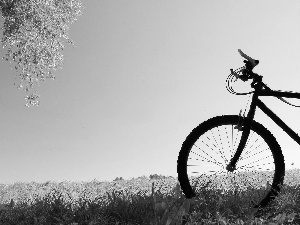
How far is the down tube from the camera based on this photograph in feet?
17.3

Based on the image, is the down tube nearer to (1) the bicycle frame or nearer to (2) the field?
(1) the bicycle frame

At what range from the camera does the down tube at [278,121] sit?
528 centimetres

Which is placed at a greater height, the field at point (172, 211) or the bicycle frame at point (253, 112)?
the bicycle frame at point (253, 112)

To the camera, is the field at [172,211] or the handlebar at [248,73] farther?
the handlebar at [248,73]

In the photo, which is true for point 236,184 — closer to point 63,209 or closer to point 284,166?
point 284,166

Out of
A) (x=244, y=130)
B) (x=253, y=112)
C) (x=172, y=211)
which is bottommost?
(x=172, y=211)

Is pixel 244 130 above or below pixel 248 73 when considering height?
below

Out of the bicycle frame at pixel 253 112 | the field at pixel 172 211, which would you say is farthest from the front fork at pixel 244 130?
the field at pixel 172 211

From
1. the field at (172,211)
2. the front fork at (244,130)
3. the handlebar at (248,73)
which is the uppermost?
the handlebar at (248,73)

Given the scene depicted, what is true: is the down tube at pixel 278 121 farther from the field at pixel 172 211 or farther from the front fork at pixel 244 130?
the field at pixel 172 211

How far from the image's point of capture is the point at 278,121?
5301 mm

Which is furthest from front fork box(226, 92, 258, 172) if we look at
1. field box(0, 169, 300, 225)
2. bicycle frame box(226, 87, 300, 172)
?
field box(0, 169, 300, 225)

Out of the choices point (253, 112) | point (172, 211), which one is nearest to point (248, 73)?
point (253, 112)

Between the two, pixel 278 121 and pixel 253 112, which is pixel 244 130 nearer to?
pixel 253 112
